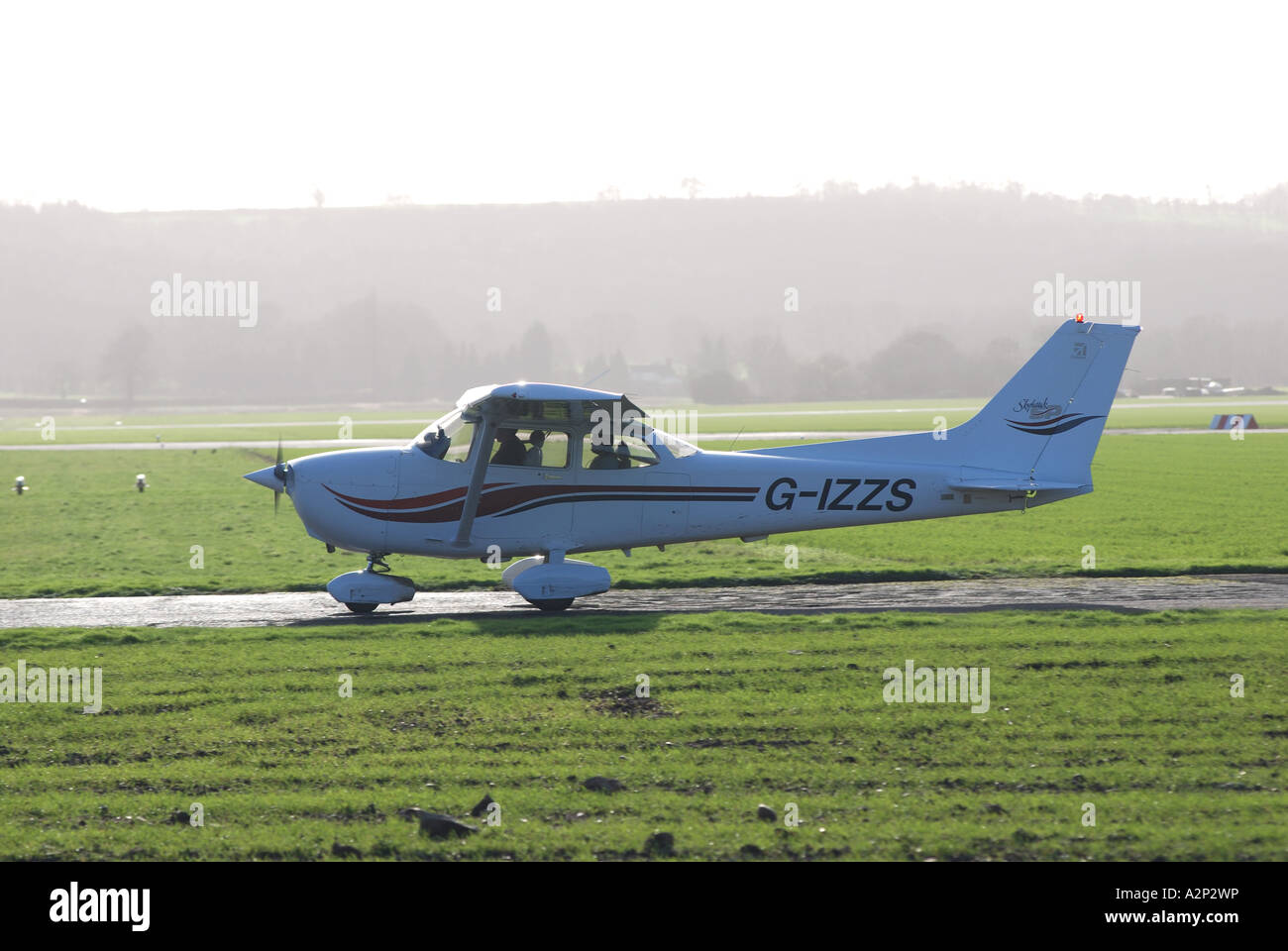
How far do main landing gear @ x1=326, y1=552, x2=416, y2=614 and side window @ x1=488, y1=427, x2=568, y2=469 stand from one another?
2070 millimetres

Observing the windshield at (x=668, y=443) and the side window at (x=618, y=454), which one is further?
the windshield at (x=668, y=443)

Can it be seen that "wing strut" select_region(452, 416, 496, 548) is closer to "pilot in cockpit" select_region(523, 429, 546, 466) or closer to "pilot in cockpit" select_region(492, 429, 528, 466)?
"pilot in cockpit" select_region(492, 429, 528, 466)

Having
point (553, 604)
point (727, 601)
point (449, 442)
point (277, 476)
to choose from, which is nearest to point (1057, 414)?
point (727, 601)

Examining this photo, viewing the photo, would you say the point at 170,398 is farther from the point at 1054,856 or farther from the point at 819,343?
the point at 1054,856

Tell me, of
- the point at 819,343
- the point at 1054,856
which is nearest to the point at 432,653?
the point at 1054,856

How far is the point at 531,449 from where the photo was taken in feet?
50.1

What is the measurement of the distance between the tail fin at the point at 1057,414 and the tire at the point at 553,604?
5.94 meters

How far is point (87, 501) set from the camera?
1281 inches

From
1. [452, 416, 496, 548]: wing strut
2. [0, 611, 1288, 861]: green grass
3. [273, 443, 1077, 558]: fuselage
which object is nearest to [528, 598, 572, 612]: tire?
[273, 443, 1077, 558]: fuselage

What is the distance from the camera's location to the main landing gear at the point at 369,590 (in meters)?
15.0

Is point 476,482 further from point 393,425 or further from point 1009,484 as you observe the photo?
point 393,425

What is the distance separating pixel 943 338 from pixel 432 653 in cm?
13821

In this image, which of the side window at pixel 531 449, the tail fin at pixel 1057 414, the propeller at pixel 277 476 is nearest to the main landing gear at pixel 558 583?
the side window at pixel 531 449

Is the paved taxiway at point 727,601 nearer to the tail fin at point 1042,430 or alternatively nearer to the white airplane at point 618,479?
the white airplane at point 618,479
